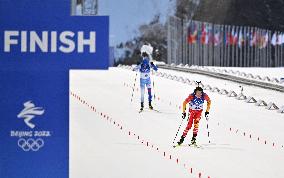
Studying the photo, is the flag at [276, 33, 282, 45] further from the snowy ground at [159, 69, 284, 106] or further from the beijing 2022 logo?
the beijing 2022 logo

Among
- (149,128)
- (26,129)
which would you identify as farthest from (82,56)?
(149,128)

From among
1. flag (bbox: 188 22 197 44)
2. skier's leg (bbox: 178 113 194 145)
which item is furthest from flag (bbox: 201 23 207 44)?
skier's leg (bbox: 178 113 194 145)

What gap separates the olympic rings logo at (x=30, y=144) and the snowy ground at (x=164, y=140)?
4892 mm

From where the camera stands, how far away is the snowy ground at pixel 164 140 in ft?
52.1

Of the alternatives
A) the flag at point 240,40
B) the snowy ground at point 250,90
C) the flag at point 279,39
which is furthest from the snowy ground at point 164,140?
the flag at point 279,39

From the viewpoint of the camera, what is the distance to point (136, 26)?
97875 millimetres

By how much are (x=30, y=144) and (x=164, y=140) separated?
11447 millimetres

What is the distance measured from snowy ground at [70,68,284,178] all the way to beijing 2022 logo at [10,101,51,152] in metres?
4.92

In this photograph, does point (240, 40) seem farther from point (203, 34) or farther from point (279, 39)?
point (203, 34)

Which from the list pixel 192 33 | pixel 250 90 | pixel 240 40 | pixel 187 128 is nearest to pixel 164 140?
pixel 187 128

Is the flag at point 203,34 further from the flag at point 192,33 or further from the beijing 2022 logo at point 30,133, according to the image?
the beijing 2022 logo at point 30,133

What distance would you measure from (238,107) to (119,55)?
6457 cm

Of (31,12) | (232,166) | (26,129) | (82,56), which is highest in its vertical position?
(31,12)

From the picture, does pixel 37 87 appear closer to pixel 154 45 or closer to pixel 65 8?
pixel 65 8
